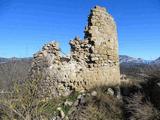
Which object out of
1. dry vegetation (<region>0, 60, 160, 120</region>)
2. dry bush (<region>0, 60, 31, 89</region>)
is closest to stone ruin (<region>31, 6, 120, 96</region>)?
dry vegetation (<region>0, 60, 160, 120</region>)

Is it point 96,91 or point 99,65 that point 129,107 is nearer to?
point 96,91

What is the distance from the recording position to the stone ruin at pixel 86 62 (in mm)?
16516

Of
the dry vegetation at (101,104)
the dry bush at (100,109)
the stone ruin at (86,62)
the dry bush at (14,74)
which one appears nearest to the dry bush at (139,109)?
the dry vegetation at (101,104)

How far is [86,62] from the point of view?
55.5 ft

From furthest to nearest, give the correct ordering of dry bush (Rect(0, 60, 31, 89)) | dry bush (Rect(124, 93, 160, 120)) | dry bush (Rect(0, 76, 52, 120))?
dry bush (Rect(0, 60, 31, 89)) → dry bush (Rect(0, 76, 52, 120)) → dry bush (Rect(124, 93, 160, 120))

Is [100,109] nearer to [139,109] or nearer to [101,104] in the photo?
[101,104]

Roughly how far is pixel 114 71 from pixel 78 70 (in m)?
2.14

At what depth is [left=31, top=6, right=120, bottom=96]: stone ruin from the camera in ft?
54.2

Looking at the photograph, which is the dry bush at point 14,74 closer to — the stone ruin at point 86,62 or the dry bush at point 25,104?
Result: the dry bush at point 25,104

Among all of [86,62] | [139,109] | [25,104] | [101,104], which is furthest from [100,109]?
[25,104]

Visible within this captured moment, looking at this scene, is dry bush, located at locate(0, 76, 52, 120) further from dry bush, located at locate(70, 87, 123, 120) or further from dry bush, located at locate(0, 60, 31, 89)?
dry bush, located at locate(0, 60, 31, 89)

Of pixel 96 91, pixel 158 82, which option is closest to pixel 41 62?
pixel 96 91

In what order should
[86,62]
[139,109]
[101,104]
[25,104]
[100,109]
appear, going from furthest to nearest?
[25,104], [86,62], [101,104], [100,109], [139,109]

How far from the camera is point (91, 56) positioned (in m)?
16.7
